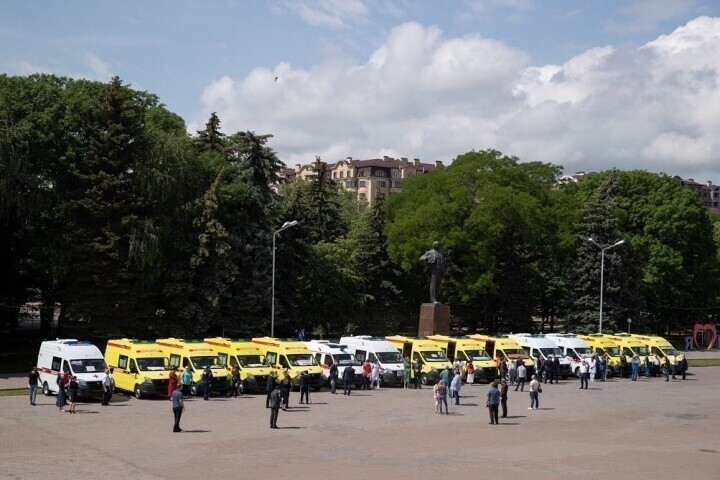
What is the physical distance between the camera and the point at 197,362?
1347 inches

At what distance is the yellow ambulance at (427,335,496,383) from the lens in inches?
1570

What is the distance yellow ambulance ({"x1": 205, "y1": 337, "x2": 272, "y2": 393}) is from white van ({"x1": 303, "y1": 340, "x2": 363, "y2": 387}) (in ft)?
8.98

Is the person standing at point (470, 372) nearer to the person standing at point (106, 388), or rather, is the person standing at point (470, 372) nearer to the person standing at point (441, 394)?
the person standing at point (441, 394)

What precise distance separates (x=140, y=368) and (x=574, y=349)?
70.3 ft

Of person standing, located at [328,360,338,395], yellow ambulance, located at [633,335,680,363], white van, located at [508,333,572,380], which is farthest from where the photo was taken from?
yellow ambulance, located at [633,335,680,363]

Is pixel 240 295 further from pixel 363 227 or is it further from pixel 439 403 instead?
pixel 439 403

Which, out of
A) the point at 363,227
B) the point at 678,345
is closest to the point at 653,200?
the point at 678,345

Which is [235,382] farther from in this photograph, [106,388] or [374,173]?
[374,173]

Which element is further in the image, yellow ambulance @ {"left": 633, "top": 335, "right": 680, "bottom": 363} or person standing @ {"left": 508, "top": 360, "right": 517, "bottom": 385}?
yellow ambulance @ {"left": 633, "top": 335, "right": 680, "bottom": 363}

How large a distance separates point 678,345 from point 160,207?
1811 inches

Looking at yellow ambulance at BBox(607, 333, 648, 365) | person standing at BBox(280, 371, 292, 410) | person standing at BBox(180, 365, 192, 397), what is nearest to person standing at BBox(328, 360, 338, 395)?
person standing at BBox(280, 371, 292, 410)

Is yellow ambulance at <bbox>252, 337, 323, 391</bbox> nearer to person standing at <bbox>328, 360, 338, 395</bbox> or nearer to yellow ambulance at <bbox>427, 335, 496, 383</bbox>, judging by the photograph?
person standing at <bbox>328, 360, 338, 395</bbox>

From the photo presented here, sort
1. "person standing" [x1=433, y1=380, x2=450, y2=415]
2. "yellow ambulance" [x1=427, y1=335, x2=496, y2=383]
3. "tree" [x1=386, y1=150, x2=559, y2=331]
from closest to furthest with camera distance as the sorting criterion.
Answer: "person standing" [x1=433, y1=380, x2=450, y2=415]
"yellow ambulance" [x1=427, y1=335, x2=496, y2=383]
"tree" [x1=386, y1=150, x2=559, y2=331]

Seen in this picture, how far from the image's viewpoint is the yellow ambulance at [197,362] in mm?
33562
